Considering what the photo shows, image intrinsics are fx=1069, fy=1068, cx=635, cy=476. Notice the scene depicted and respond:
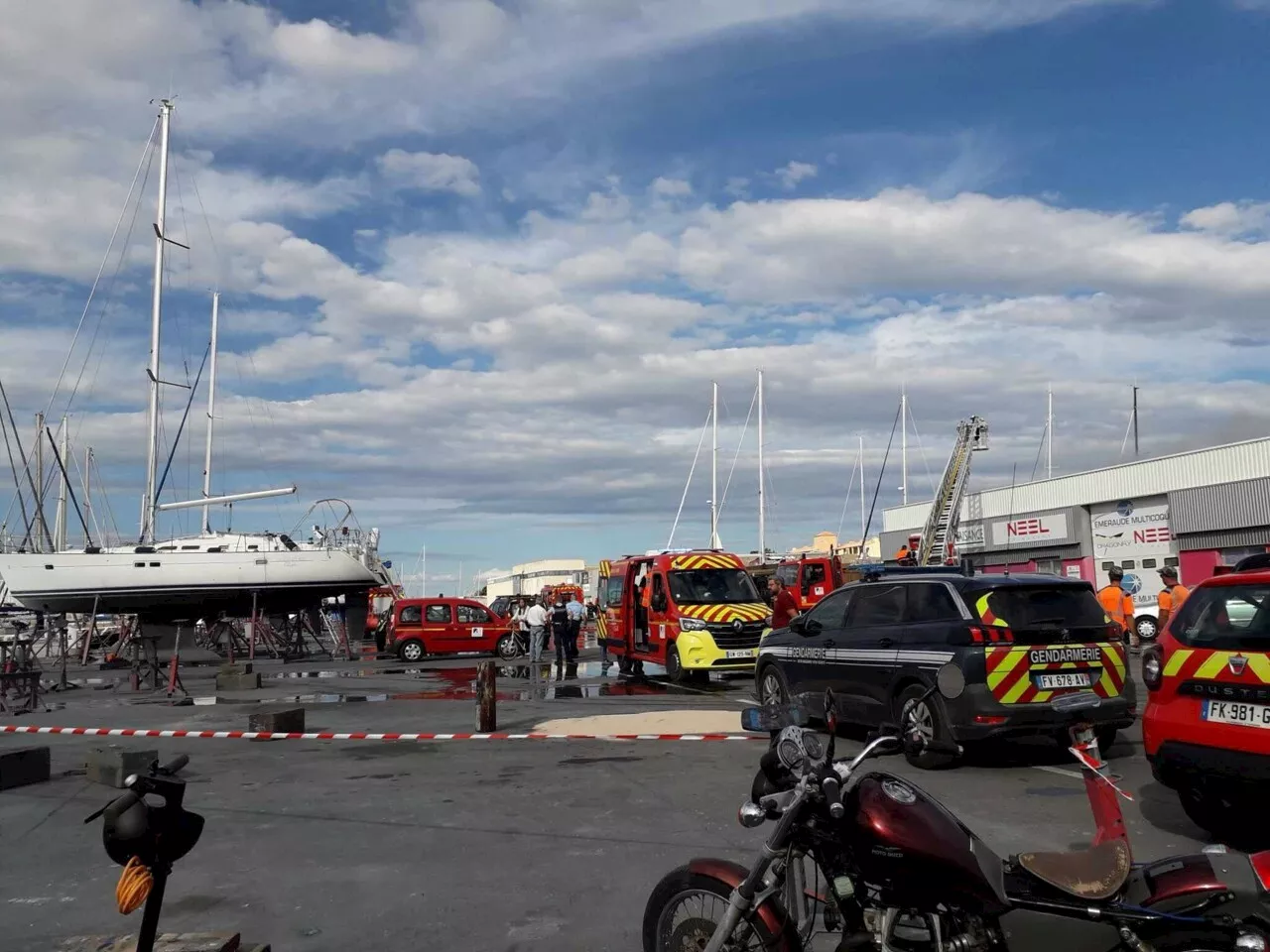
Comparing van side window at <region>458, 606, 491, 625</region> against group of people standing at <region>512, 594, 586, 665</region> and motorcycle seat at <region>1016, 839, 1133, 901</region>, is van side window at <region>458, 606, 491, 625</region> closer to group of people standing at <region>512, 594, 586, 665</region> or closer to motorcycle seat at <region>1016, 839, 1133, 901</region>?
group of people standing at <region>512, 594, 586, 665</region>

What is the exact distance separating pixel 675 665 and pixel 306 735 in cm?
799

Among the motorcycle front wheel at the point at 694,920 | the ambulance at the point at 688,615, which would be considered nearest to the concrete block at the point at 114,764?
the motorcycle front wheel at the point at 694,920

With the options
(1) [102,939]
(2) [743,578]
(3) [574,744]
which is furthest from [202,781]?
Answer: (2) [743,578]

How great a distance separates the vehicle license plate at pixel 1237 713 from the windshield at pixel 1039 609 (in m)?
2.77

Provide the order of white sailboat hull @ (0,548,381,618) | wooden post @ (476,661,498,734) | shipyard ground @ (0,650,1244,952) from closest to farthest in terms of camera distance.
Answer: shipyard ground @ (0,650,1244,952) → wooden post @ (476,661,498,734) → white sailboat hull @ (0,548,381,618)

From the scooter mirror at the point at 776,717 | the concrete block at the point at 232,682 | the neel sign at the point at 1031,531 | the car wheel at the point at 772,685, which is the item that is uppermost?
the neel sign at the point at 1031,531

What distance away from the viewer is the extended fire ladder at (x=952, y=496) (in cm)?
4366

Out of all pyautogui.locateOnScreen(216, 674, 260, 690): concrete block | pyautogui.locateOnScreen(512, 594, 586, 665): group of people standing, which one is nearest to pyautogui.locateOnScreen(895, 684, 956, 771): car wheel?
pyautogui.locateOnScreen(216, 674, 260, 690): concrete block

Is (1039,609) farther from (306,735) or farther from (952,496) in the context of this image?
(952,496)

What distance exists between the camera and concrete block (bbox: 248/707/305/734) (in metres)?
12.5

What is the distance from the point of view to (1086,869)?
378 cm

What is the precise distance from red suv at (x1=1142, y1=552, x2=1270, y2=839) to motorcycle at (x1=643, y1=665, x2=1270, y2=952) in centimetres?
265

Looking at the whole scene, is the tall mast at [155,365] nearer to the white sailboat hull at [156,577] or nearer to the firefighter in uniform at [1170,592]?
the white sailboat hull at [156,577]

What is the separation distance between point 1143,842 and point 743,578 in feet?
44.7
